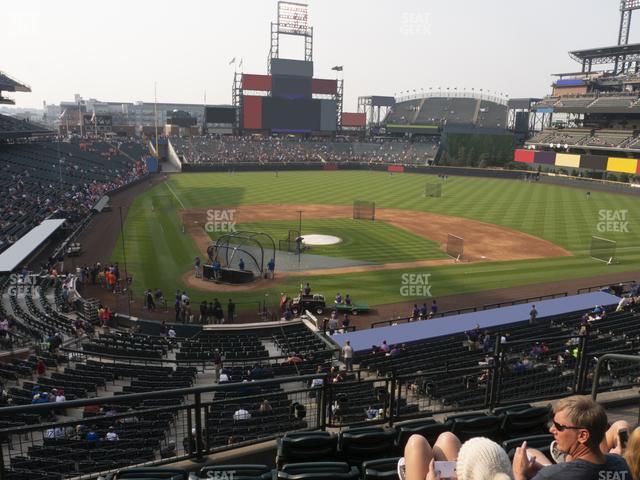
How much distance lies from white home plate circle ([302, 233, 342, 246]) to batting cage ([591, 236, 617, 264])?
1993 centimetres

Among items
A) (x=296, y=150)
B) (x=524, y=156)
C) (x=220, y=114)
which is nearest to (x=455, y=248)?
(x=524, y=156)

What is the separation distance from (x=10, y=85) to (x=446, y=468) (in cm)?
7340

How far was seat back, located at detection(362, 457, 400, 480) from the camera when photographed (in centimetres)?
519

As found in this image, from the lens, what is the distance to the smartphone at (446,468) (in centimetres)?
404

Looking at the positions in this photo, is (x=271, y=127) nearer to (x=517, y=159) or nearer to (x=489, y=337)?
(x=517, y=159)

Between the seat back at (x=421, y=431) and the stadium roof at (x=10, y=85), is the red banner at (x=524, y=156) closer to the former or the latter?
the stadium roof at (x=10, y=85)

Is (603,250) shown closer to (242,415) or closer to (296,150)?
(242,415)

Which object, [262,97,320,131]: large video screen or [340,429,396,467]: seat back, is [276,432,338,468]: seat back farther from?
[262,97,320,131]: large video screen

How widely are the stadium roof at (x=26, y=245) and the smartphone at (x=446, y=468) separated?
29.4 meters

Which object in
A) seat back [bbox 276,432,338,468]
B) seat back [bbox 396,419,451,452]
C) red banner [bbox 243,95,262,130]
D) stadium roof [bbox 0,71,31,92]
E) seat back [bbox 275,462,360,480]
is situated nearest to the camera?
seat back [bbox 275,462,360,480]

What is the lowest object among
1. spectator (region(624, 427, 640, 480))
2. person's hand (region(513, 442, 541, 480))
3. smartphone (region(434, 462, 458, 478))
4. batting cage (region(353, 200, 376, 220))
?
batting cage (region(353, 200, 376, 220))

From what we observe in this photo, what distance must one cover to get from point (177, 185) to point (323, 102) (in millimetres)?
60078

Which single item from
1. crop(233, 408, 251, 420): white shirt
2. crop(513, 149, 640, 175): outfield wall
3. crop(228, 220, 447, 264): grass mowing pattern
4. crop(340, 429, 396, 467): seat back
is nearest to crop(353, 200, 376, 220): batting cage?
crop(228, 220, 447, 264): grass mowing pattern

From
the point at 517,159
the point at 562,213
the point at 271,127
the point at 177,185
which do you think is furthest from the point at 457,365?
the point at 271,127
